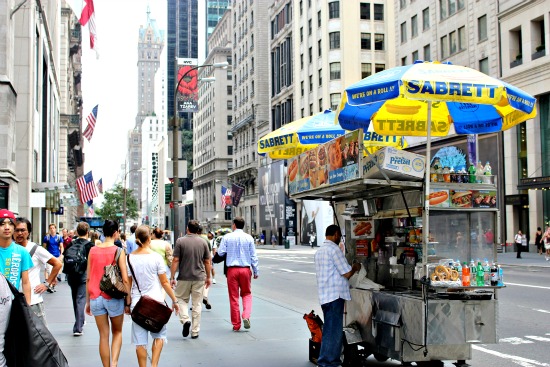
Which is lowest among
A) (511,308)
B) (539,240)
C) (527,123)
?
(511,308)

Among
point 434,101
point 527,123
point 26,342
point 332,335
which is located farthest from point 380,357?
point 527,123

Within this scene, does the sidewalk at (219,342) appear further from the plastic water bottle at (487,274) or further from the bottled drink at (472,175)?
the bottled drink at (472,175)

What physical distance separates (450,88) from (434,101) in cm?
100

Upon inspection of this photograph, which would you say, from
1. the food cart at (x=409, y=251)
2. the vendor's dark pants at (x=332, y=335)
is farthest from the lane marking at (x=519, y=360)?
the vendor's dark pants at (x=332, y=335)

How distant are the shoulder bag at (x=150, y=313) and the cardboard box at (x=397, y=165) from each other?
2755mm

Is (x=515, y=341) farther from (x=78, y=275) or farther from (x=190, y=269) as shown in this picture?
(x=78, y=275)

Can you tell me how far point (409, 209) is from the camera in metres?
7.95

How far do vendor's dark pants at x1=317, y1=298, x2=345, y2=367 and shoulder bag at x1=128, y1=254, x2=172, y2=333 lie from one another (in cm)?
186

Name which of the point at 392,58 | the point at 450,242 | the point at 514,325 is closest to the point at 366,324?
the point at 450,242

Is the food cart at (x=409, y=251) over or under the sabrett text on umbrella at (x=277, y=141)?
under

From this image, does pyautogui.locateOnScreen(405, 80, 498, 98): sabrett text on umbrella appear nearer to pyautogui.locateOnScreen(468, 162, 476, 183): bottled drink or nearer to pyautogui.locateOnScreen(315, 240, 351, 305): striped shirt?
pyautogui.locateOnScreen(468, 162, 476, 183): bottled drink

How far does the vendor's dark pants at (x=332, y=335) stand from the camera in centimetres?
761

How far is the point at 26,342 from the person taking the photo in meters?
4.53

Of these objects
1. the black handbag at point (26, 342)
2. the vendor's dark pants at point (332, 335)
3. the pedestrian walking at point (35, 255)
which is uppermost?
the pedestrian walking at point (35, 255)
